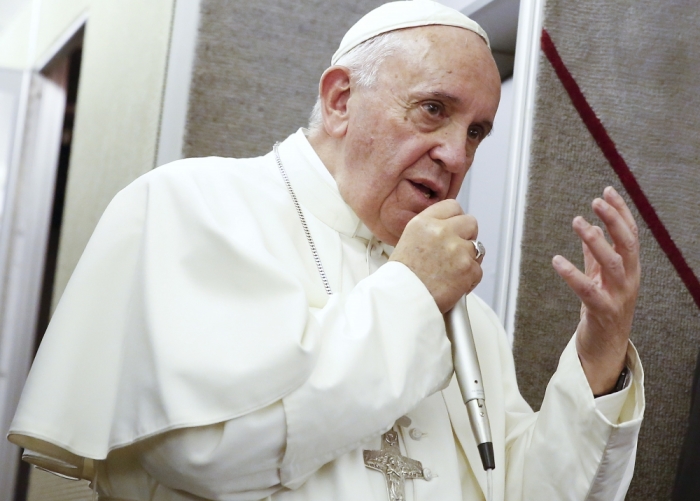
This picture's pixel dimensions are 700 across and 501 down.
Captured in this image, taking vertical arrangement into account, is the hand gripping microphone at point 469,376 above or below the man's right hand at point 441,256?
below

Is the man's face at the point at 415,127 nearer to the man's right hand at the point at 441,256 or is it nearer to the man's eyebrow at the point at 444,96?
the man's eyebrow at the point at 444,96

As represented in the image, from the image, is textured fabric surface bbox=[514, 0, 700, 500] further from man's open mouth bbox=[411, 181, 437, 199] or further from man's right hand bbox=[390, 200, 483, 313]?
A: man's right hand bbox=[390, 200, 483, 313]

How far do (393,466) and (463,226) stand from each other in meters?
Result: 0.46

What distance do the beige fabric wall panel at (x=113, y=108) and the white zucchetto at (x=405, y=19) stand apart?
0.84 m

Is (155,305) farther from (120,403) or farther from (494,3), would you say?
(494,3)

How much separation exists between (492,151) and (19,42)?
2910 mm

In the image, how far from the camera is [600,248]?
59.6 inches

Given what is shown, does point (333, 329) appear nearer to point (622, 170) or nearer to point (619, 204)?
point (619, 204)

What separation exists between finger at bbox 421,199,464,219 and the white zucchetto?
0.52 meters

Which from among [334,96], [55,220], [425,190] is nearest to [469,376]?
[425,190]

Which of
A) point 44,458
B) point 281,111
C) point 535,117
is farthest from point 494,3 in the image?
point 44,458

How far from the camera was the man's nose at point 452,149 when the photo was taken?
184 cm

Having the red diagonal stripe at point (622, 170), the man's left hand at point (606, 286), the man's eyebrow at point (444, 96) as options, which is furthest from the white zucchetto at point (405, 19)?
the man's left hand at point (606, 286)

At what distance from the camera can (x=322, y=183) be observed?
6.35 feet
